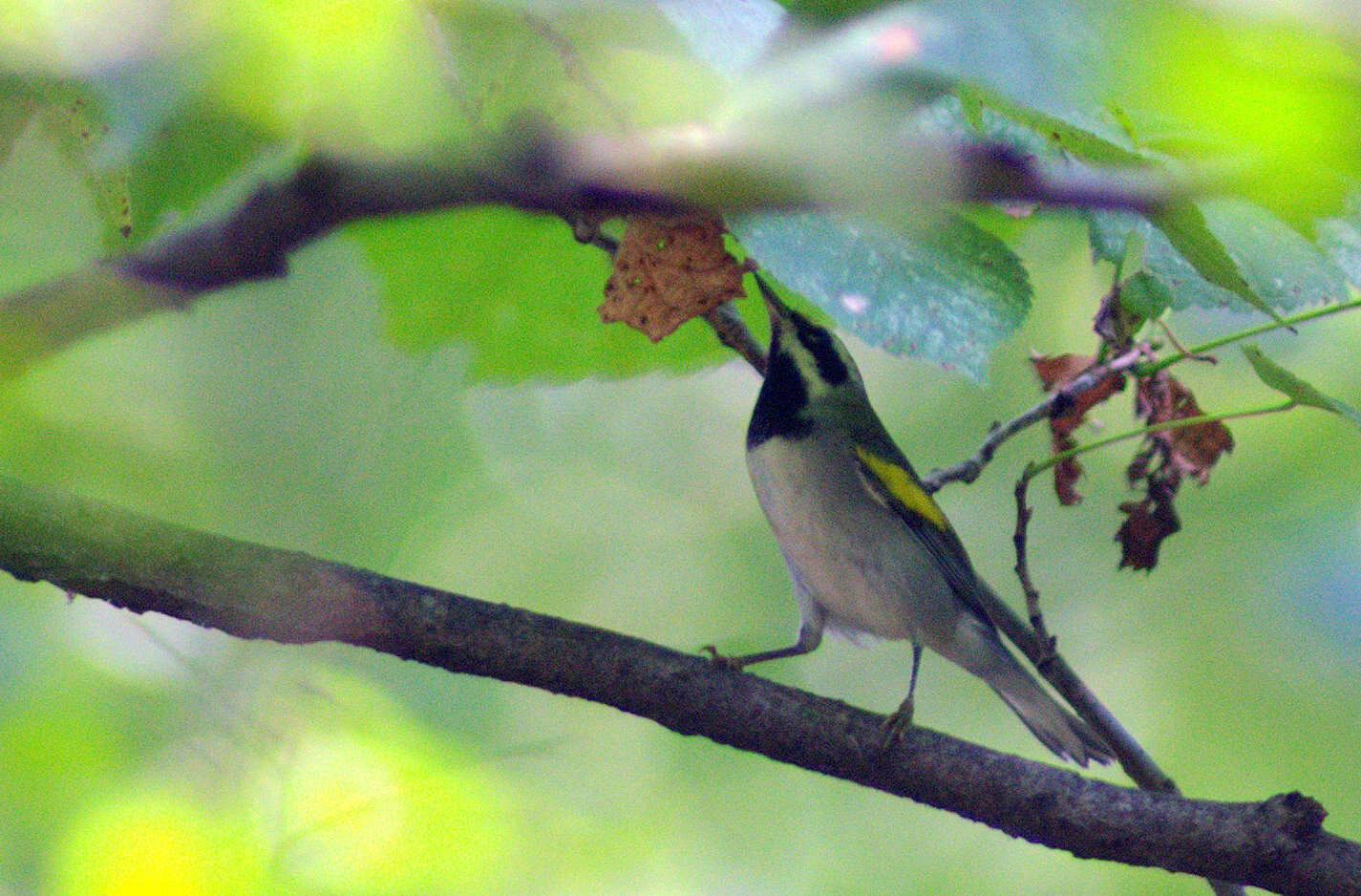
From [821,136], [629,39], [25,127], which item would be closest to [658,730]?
→ [25,127]

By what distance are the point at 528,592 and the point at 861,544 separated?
2.67 metres

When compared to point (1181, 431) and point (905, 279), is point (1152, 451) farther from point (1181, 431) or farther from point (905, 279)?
point (905, 279)

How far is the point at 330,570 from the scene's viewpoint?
2.39 m

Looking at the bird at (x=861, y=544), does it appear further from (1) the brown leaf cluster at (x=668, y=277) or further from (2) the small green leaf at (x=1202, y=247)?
(2) the small green leaf at (x=1202, y=247)

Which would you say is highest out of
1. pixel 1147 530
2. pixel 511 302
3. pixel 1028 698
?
pixel 1147 530

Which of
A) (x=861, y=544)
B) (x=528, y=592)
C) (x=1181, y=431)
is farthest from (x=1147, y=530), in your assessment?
(x=528, y=592)

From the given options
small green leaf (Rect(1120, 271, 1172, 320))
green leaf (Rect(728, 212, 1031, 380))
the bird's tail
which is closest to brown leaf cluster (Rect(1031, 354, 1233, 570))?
small green leaf (Rect(1120, 271, 1172, 320))

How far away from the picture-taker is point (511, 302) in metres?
1.90

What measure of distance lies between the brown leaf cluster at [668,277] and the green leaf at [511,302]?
0.09m

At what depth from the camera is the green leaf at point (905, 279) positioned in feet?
4.22

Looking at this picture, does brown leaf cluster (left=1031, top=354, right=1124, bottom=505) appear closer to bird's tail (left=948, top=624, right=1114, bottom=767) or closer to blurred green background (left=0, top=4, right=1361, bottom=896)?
blurred green background (left=0, top=4, right=1361, bottom=896)

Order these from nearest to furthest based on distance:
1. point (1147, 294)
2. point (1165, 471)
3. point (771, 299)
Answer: point (1147, 294) → point (771, 299) → point (1165, 471)

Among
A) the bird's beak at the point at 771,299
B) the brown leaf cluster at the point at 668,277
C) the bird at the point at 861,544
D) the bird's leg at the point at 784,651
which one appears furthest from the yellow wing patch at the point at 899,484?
the brown leaf cluster at the point at 668,277

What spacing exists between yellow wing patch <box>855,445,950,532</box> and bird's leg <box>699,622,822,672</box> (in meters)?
0.53
